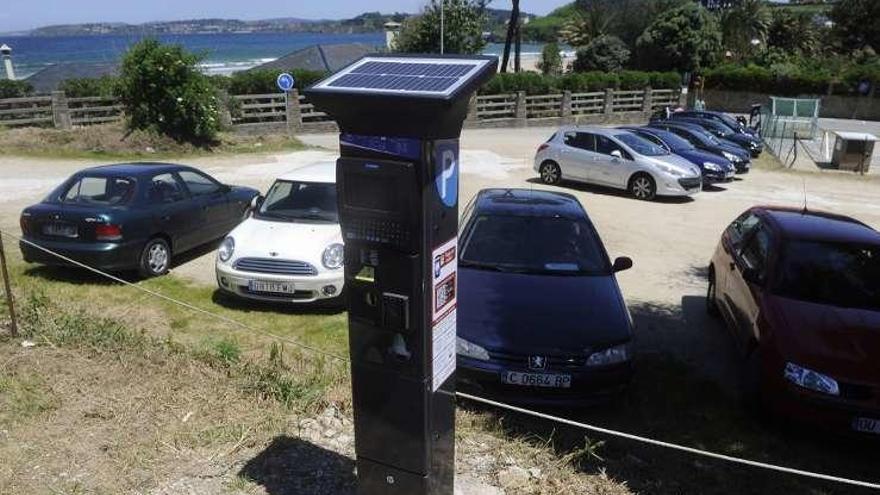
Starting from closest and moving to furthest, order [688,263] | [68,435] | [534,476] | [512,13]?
[534,476] < [68,435] < [688,263] < [512,13]

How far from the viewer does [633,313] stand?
854cm

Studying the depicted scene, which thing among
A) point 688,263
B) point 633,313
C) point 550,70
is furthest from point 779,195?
point 550,70

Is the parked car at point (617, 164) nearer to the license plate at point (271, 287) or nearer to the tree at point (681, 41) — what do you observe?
the license plate at point (271, 287)

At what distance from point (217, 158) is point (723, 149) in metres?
15.0

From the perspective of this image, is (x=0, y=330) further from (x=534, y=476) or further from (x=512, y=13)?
(x=512, y=13)

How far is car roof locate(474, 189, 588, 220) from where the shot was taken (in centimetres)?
725

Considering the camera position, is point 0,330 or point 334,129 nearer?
point 0,330

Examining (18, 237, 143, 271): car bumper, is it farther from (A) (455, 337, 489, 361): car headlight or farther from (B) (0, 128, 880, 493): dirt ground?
(A) (455, 337, 489, 361): car headlight

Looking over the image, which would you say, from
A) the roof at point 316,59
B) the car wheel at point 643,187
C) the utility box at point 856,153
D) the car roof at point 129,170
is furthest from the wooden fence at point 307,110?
the car roof at point 129,170

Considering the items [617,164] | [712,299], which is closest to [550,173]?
[617,164]

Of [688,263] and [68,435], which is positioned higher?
[68,435]

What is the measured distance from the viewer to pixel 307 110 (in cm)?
2583

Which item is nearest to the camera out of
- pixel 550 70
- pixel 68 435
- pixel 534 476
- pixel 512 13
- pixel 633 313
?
pixel 534 476

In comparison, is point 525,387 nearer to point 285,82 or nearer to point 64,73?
point 285,82
